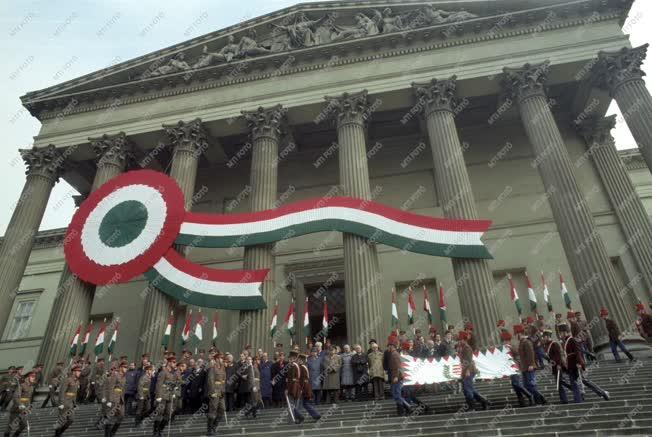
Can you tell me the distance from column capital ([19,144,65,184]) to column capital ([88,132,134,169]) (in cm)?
179

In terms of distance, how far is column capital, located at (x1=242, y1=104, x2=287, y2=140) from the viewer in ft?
61.7

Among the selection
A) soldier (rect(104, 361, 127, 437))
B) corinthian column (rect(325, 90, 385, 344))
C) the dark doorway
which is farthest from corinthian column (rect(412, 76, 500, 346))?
soldier (rect(104, 361, 127, 437))

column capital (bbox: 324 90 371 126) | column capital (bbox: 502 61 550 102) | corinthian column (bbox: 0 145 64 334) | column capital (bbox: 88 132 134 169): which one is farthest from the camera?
column capital (bbox: 88 132 134 169)

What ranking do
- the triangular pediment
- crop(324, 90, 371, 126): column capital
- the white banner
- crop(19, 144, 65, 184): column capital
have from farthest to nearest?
crop(19, 144, 65, 184): column capital → the triangular pediment → crop(324, 90, 371, 126): column capital → the white banner

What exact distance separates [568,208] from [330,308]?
9.87 meters

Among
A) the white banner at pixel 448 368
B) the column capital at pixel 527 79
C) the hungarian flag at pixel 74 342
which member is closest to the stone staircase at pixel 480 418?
the white banner at pixel 448 368

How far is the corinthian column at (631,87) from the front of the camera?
1579 centimetres

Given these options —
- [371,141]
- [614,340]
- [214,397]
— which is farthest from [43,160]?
[614,340]

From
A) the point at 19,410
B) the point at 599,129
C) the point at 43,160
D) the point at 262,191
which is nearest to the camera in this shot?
the point at 19,410

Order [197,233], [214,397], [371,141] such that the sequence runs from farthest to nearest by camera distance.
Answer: [371,141]
[197,233]
[214,397]

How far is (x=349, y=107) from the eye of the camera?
60.4ft

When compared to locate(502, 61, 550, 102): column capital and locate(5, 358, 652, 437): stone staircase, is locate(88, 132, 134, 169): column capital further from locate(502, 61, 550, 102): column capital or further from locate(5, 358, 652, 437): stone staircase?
locate(502, 61, 550, 102): column capital

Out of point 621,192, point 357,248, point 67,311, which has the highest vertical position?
point 621,192

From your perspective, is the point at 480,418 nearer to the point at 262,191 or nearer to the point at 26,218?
the point at 262,191
